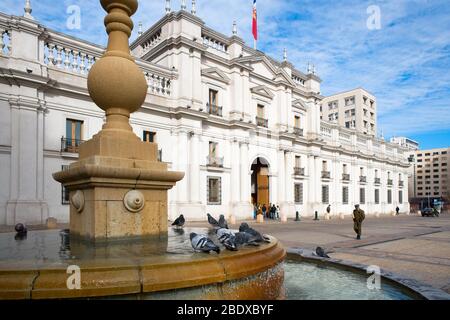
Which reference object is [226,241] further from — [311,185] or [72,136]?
[311,185]

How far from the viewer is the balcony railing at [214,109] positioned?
2581cm

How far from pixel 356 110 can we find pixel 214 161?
48.3m

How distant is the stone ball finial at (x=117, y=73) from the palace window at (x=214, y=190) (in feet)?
64.5

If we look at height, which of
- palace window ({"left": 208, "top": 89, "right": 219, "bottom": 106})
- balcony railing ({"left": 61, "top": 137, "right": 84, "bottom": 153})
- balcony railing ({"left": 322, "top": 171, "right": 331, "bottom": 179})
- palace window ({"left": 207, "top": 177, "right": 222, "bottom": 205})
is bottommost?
palace window ({"left": 207, "top": 177, "right": 222, "bottom": 205})

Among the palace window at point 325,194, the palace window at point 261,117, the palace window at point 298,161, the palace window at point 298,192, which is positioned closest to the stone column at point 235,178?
the palace window at point 261,117

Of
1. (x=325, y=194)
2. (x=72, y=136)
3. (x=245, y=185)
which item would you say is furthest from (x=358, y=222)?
(x=325, y=194)

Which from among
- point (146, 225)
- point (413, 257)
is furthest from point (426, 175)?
point (146, 225)

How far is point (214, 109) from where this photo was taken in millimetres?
26219

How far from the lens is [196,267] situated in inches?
126

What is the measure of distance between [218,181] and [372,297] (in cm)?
2117

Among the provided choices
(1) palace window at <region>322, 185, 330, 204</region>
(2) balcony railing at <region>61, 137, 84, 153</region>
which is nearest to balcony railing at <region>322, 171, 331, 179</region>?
(1) palace window at <region>322, 185, 330, 204</region>

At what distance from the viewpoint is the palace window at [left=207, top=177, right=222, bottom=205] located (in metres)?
24.9

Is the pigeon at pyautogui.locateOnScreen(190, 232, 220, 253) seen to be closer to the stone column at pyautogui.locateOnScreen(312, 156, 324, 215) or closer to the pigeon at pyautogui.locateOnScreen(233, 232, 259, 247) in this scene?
the pigeon at pyautogui.locateOnScreen(233, 232, 259, 247)

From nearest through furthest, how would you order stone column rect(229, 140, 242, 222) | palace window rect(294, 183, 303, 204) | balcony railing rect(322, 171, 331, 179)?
stone column rect(229, 140, 242, 222) < palace window rect(294, 183, 303, 204) < balcony railing rect(322, 171, 331, 179)
